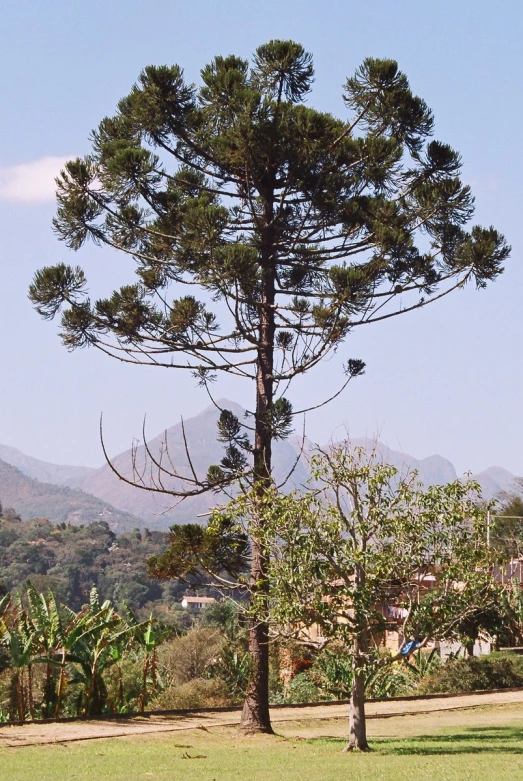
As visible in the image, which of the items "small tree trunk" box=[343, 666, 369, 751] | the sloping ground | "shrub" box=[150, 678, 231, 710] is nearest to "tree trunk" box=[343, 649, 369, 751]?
"small tree trunk" box=[343, 666, 369, 751]

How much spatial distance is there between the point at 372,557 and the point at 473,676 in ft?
31.9

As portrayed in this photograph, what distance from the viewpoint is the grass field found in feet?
33.0

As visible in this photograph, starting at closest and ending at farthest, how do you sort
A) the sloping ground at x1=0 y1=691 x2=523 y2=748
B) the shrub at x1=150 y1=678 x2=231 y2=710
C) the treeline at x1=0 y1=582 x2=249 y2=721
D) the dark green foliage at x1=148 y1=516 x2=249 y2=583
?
the sloping ground at x1=0 y1=691 x2=523 y2=748 < the dark green foliage at x1=148 y1=516 x2=249 y2=583 < the treeline at x1=0 y1=582 x2=249 y2=721 < the shrub at x1=150 y1=678 x2=231 y2=710

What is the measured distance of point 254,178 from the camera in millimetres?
15172

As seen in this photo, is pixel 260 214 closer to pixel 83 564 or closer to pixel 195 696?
pixel 195 696

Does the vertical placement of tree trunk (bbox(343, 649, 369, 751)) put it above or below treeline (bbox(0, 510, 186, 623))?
below

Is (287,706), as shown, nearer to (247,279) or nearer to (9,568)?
(247,279)

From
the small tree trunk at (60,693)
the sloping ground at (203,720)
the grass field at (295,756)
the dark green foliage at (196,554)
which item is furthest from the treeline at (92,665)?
the grass field at (295,756)

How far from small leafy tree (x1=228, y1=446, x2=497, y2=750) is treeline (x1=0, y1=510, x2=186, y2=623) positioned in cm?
5272

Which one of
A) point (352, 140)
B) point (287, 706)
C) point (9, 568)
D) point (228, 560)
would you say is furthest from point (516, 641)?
point (9, 568)

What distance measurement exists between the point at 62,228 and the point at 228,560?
19.4ft

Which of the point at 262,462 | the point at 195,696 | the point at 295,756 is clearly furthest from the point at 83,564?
the point at 295,756

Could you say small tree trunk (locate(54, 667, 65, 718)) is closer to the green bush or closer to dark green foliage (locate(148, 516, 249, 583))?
dark green foliage (locate(148, 516, 249, 583))

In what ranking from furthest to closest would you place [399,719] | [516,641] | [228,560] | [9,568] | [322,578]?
Answer: [9,568] → [516,641] → [399,719] → [228,560] → [322,578]
